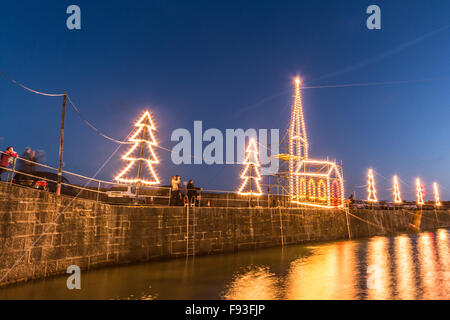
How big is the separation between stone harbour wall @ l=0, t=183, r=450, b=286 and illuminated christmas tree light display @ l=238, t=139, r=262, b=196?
325 cm

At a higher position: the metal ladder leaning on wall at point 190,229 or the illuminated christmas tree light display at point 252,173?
the illuminated christmas tree light display at point 252,173

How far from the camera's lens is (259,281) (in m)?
10.0

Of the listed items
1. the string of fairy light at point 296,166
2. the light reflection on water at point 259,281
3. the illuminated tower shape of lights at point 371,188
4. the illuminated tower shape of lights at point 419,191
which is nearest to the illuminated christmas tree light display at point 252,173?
the string of fairy light at point 296,166

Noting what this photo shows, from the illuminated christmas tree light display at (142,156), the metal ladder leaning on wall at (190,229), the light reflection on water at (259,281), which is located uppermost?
the illuminated christmas tree light display at (142,156)

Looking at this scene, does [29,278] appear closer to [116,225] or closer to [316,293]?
[116,225]

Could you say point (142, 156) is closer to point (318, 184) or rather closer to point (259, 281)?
point (259, 281)

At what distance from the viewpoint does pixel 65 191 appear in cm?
2000

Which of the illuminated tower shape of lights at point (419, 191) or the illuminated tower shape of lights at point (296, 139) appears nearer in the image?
the illuminated tower shape of lights at point (296, 139)

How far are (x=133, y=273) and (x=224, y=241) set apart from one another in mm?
6913

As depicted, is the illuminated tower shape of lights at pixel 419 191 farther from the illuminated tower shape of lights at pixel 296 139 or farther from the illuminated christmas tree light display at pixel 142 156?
the illuminated christmas tree light display at pixel 142 156

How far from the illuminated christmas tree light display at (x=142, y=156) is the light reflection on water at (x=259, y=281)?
4.98m

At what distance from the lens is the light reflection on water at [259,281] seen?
324 inches

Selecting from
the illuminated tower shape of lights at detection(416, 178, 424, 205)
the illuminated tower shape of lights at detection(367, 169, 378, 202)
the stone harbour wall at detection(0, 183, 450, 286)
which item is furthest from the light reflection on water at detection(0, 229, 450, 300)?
the illuminated tower shape of lights at detection(416, 178, 424, 205)

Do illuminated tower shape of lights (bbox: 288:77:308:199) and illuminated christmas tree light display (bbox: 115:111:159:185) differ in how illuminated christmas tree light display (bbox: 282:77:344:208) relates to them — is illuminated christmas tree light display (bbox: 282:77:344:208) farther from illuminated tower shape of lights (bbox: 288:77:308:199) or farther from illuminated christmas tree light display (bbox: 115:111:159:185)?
illuminated christmas tree light display (bbox: 115:111:159:185)
